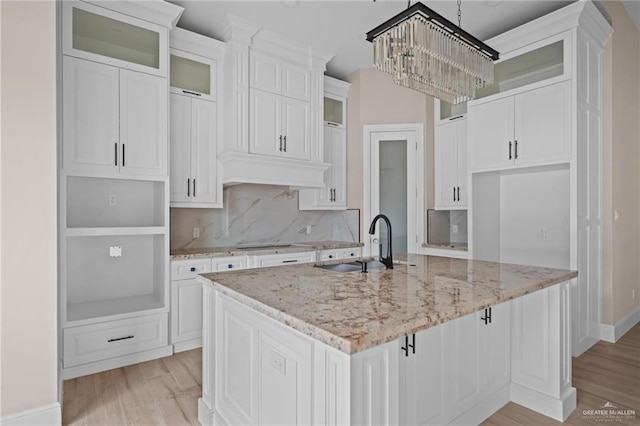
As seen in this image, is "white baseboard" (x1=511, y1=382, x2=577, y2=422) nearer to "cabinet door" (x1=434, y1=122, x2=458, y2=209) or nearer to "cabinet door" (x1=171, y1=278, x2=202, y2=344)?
"cabinet door" (x1=434, y1=122, x2=458, y2=209)

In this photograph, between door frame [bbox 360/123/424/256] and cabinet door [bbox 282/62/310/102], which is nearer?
cabinet door [bbox 282/62/310/102]

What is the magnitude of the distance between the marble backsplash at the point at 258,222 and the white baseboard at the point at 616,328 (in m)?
2.74

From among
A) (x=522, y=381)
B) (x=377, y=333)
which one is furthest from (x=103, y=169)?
(x=522, y=381)

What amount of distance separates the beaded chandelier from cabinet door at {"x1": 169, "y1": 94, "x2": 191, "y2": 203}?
2.25 meters

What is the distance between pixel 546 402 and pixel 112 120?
3668 millimetres

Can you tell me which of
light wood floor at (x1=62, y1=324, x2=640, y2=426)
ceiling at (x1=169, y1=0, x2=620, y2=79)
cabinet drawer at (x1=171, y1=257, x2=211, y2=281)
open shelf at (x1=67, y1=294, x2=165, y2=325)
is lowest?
light wood floor at (x1=62, y1=324, x2=640, y2=426)

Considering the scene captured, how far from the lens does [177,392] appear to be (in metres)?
2.53

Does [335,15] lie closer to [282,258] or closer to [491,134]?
[491,134]

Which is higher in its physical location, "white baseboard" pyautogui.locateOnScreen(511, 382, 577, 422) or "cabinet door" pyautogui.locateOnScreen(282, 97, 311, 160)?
"cabinet door" pyautogui.locateOnScreen(282, 97, 311, 160)

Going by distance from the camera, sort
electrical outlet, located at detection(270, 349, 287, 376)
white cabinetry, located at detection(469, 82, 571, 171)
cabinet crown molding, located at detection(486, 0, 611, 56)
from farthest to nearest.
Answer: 1. white cabinetry, located at detection(469, 82, 571, 171)
2. cabinet crown molding, located at detection(486, 0, 611, 56)
3. electrical outlet, located at detection(270, 349, 287, 376)

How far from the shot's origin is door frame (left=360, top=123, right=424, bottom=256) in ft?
14.9

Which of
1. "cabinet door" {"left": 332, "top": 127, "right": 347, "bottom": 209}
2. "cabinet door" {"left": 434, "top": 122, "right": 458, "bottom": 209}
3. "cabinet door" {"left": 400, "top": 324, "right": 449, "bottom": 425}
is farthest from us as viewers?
"cabinet door" {"left": 332, "top": 127, "right": 347, "bottom": 209}

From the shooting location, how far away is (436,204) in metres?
4.51

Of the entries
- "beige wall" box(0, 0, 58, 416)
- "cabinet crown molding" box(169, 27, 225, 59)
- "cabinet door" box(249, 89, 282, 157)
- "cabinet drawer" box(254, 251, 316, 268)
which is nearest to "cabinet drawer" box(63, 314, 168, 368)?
"beige wall" box(0, 0, 58, 416)
